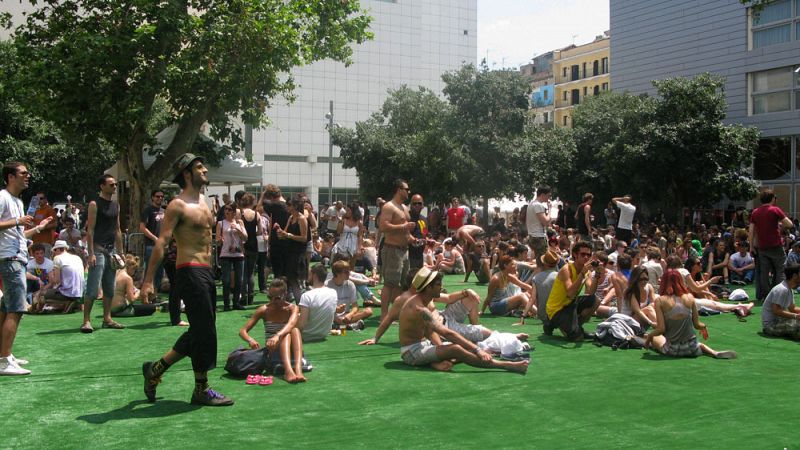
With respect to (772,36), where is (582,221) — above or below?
below

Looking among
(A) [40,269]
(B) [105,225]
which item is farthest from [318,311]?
(A) [40,269]

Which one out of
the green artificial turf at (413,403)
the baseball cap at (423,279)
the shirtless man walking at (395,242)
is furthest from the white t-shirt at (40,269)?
the baseball cap at (423,279)

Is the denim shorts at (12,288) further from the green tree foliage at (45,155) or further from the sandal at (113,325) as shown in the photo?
the green tree foliage at (45,155)

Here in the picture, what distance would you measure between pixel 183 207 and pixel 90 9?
35.2 feet

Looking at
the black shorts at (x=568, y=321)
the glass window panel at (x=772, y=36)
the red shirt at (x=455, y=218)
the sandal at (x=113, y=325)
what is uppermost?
the glass window panel at (x=772, y=36)

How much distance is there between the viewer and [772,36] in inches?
1233

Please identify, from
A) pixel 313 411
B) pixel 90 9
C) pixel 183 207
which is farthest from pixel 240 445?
pixel 90 9

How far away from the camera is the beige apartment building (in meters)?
69.0

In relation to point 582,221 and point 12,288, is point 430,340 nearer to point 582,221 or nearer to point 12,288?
point 12,288

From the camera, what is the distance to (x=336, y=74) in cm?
6253

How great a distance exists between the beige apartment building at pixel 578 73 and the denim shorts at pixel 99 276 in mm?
61581

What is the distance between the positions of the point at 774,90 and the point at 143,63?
83.2 ft

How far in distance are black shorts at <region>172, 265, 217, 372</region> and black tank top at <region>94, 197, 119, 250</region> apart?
3903mm

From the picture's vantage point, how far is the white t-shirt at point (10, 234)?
7.12 meters
